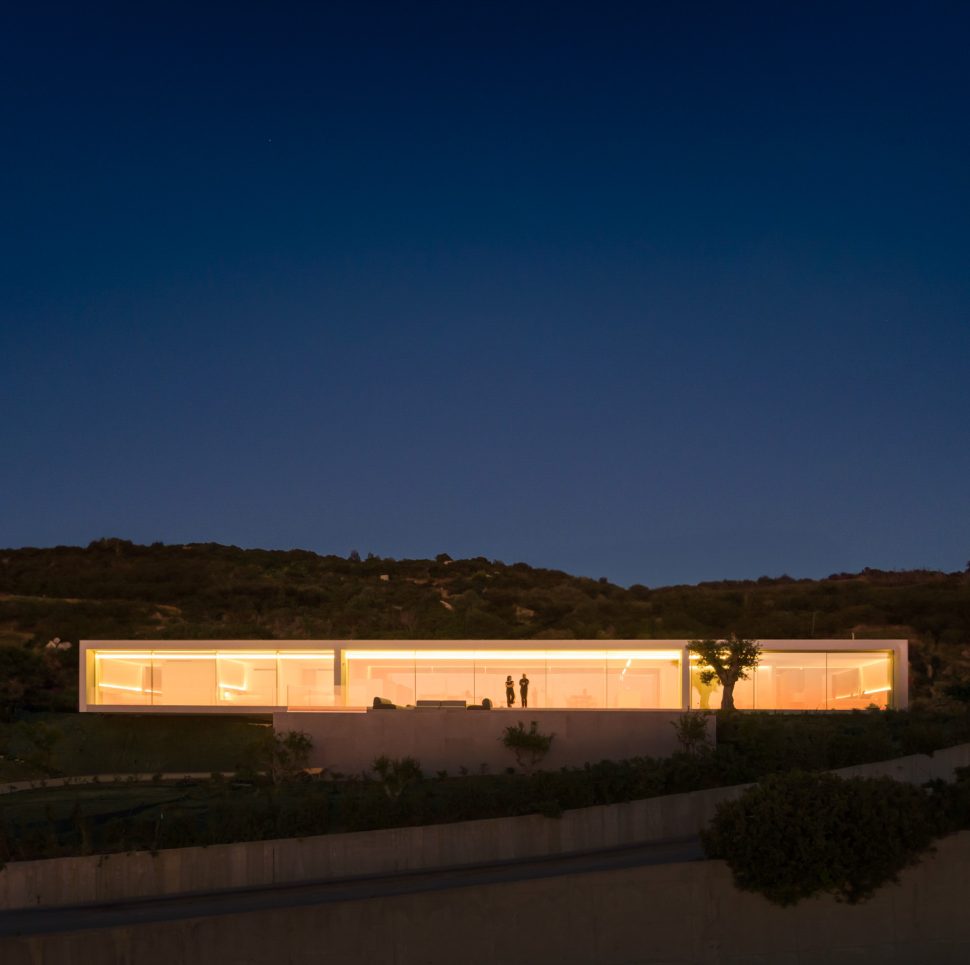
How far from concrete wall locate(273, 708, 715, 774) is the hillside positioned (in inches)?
603

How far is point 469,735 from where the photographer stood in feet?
94.4

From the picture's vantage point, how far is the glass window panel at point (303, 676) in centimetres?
3391

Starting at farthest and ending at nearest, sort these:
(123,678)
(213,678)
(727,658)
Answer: (123,678) → (213,678) → (727,658)

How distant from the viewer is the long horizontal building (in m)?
33.2

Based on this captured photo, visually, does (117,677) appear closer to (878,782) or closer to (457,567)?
(878,782)

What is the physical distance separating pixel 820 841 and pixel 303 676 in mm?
18730

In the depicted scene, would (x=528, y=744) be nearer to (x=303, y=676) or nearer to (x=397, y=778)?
(x=397, y=778)

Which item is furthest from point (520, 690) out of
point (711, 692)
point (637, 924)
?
point (637, 924)

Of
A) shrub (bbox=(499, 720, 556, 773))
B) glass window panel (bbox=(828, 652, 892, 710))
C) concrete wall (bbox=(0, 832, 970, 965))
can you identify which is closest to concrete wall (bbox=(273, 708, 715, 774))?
shrub (bbox=(499, 720, 556, 773))

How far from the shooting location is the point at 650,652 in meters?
33.2

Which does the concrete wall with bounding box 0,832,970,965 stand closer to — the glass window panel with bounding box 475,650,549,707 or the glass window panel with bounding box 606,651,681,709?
the glass window panel with bounding box 606,651,681,709

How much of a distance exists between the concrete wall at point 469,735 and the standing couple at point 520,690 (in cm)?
382

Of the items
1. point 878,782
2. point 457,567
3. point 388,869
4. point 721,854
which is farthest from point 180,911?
point 457,567

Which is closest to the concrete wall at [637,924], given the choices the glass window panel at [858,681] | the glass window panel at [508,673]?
the glass window panel at [858,681]
